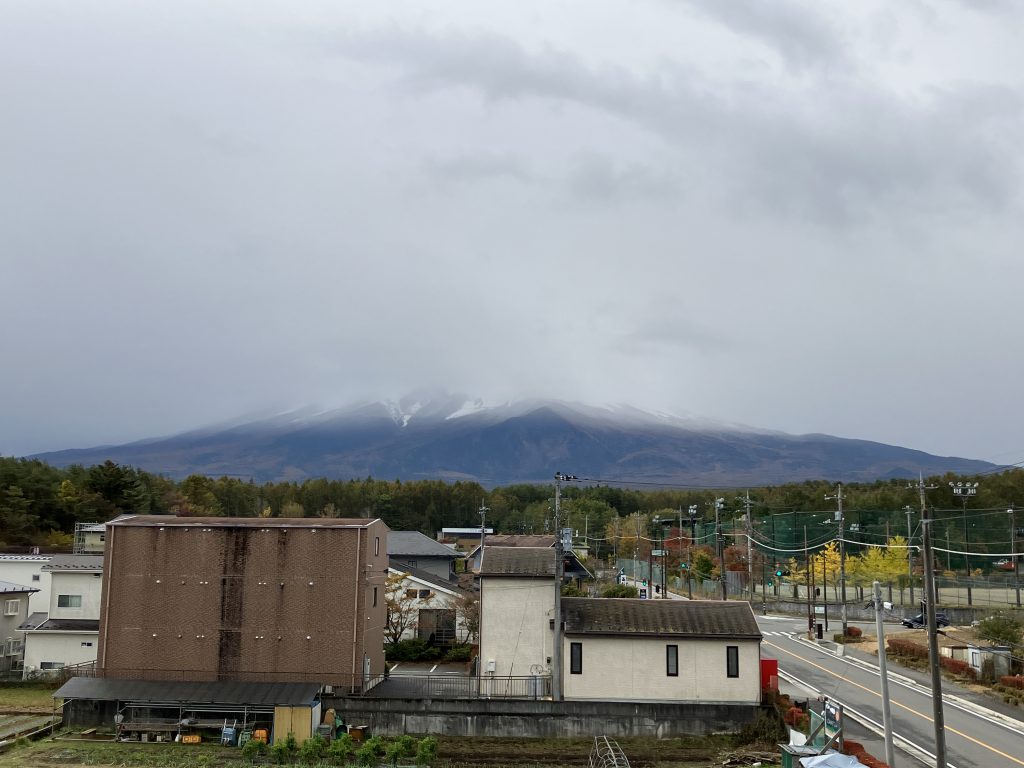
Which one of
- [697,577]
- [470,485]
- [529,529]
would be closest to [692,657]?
[697,577]

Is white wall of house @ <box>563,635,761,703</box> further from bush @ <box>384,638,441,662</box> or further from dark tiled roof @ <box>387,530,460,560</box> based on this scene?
dark tiled roof @ <box>387,530,460,560</box>

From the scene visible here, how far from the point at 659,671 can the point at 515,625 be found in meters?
6.20

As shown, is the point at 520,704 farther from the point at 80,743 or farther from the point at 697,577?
the point at 697,577

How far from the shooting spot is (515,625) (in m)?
37.1

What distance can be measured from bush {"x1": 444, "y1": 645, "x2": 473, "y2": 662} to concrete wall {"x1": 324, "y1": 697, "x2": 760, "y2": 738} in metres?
16.4

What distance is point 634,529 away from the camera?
128 m

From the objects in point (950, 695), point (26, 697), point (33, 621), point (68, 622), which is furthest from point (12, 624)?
point (950, 695)

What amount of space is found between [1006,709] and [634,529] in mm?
93427

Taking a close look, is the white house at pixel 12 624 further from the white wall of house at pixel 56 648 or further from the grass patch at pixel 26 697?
the grass patch at pixel 26 697

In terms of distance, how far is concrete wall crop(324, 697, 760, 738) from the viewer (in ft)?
108

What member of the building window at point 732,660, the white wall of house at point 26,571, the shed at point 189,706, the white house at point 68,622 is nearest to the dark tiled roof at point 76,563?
the white house at point 68,622

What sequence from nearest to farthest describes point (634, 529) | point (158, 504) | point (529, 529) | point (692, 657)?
1. point (692, 657)
2. point (158, 504)
3. point (634, 529)
4. point (529, 529)

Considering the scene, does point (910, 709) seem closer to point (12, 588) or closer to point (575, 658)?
point (575, 658)

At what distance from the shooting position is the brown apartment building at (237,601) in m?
36.7
